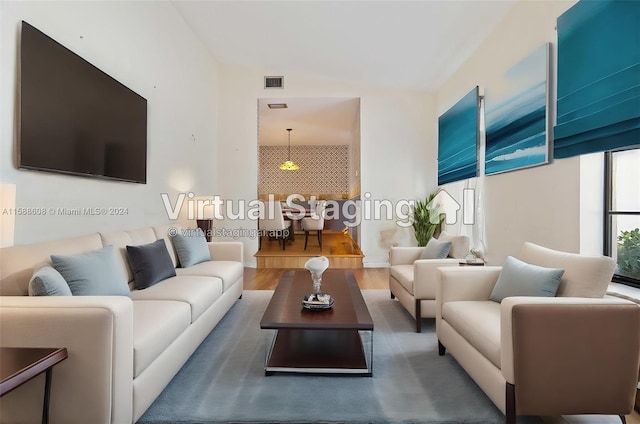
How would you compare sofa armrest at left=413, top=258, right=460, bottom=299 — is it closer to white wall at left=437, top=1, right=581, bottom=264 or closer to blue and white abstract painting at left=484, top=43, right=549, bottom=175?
white wall at left=437, top=1, right=581, bottom=264

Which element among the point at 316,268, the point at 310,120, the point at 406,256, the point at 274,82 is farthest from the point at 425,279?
the point at 310,120

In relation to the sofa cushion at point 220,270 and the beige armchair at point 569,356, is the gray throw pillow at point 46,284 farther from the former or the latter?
the beige armchair at point 569,356

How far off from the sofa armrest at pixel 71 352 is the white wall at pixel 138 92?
932 mm

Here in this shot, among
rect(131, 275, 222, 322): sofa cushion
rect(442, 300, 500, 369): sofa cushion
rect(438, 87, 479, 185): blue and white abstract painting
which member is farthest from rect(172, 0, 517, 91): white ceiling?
rect(131, 275, 222, 322): sofa cushion

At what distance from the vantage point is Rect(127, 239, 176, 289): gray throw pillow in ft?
8.43

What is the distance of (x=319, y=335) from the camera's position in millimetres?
2523

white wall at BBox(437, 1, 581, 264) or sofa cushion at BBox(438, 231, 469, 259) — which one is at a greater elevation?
white wall at BBox(437, 1, 581, 264)

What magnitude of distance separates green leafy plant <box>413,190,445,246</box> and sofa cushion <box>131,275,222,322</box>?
3.69 metres

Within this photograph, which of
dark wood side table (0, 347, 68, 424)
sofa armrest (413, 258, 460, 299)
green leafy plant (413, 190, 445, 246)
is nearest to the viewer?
dark wood side table (0, 347, 68, 424)

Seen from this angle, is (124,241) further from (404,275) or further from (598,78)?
(598,78)

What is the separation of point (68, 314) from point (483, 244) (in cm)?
397

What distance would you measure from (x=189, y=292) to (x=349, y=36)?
368 centimetres

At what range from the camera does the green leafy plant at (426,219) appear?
5.51m

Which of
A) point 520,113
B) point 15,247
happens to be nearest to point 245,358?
point 15,247
